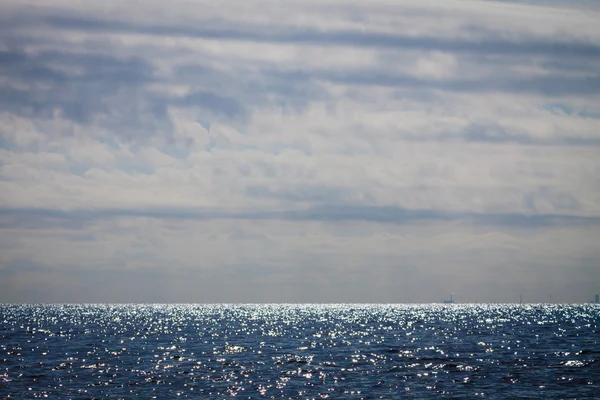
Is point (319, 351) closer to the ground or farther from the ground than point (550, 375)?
farther from the ground

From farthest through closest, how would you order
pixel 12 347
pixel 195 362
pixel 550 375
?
pixel 12 347
pixel 195 362
pixel 550 375

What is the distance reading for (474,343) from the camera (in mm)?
116062

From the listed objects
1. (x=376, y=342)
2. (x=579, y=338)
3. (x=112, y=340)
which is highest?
(x=112, y=340)

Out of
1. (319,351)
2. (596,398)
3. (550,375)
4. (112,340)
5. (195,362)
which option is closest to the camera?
(596,398)

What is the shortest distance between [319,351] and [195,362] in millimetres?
20524

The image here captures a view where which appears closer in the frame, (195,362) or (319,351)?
(195,362)

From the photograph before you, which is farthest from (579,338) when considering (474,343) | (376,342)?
(376,342)

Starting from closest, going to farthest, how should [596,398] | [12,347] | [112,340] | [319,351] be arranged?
[596,398] → [319,351] → [12,347] → [112,340]

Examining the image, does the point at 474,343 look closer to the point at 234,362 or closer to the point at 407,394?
the point at 234,362

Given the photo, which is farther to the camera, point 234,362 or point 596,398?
point 234,362

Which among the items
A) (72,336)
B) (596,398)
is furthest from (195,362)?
(72,336)

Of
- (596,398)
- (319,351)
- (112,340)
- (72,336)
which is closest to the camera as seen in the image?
(596,398)

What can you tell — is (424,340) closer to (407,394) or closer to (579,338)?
(579,338)

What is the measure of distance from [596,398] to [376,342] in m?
60.9
